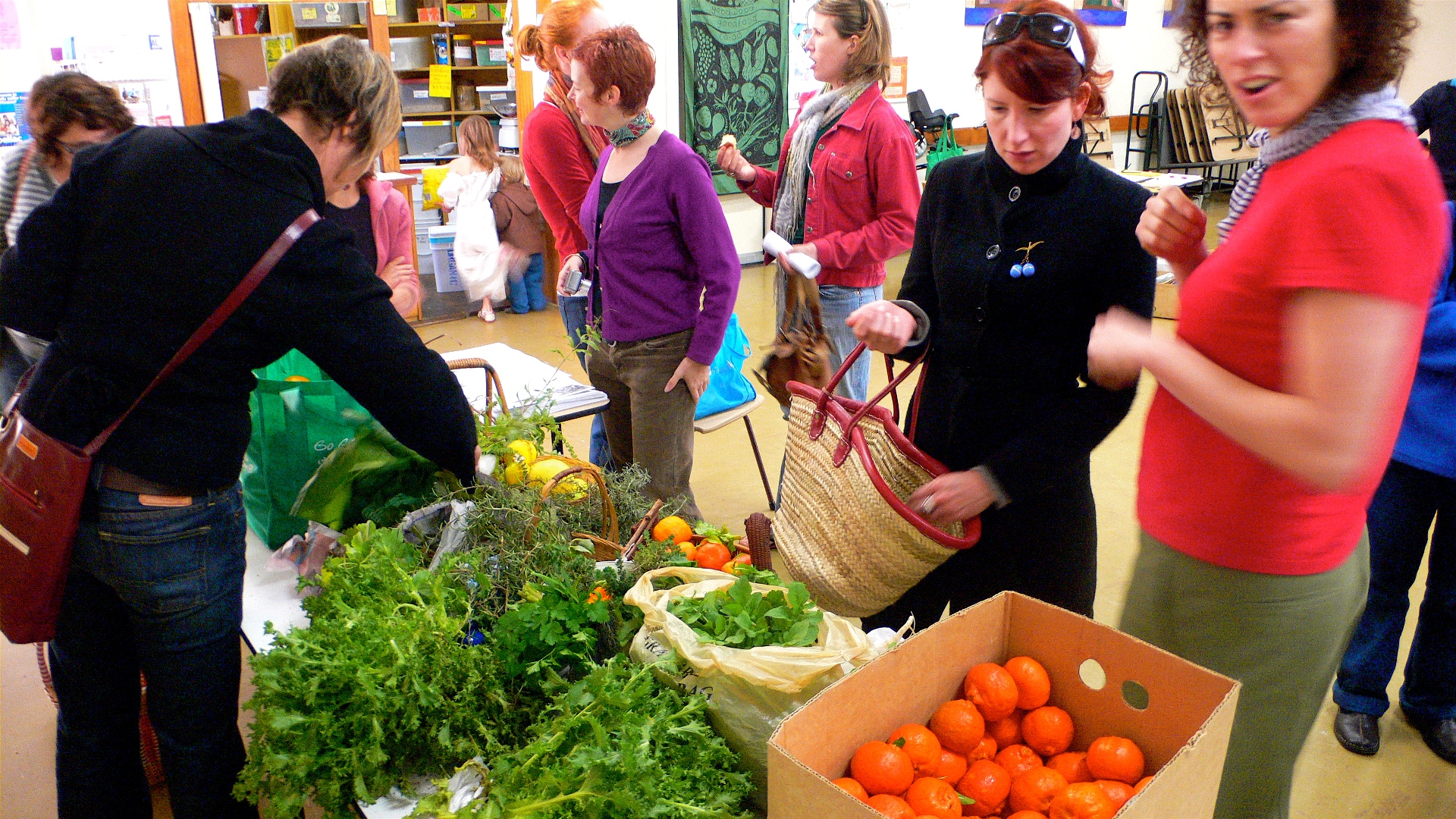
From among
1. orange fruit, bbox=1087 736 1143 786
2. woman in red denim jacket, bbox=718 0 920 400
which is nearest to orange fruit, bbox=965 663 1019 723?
orange fruit, bbox=1087 736 1143 786

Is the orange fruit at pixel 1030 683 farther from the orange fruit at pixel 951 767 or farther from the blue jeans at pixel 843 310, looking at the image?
the blue jeans at pixel 843 310

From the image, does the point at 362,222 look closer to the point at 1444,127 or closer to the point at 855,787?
the point at 855,787

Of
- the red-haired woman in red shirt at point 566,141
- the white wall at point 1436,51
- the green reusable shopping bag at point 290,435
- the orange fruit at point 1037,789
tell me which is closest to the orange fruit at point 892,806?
the orange fruit at point 1037,789

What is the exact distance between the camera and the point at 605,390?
3041mm

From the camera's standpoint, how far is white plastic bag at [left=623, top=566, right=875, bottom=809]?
1.14m

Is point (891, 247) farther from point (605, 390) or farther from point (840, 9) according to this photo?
point (605, 390)

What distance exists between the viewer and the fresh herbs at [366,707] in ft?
3.92

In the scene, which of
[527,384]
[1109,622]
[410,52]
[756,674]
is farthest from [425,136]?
[756,674]

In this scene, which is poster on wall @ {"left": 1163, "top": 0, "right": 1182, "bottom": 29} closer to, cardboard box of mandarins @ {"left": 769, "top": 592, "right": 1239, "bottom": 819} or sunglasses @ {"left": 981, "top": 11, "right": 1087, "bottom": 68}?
sunglasses @ {"left": 981, "top": 11, "right": 1087, "bottom": 68}

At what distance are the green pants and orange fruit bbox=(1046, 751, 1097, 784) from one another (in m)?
0.26

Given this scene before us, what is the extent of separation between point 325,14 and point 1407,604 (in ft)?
24.9

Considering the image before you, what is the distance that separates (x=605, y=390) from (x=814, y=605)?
181 cm

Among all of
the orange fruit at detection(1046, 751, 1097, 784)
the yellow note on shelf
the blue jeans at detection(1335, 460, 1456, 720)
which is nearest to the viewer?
the orange fruit at detection(1046, 751, 1097, 784)

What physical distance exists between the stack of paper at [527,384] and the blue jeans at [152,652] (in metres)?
0.91
